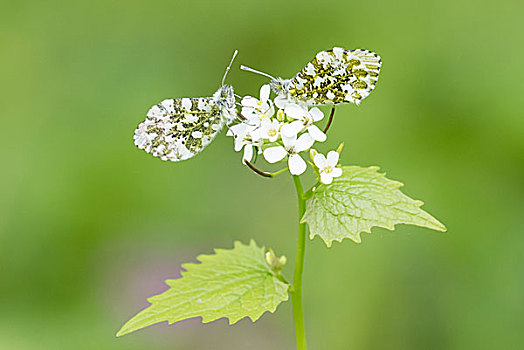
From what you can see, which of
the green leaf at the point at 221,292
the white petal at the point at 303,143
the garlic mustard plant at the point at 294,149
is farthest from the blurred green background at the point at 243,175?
the white petal at the point at 303,143

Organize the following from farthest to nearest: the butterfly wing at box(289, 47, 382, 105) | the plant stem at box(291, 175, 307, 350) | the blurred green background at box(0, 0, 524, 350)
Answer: the blurred green background at box(0, 0, 524, 350) → the plant stem at box(291, 175, 307, 350) → the butterfly wing at box(289, 47, 382, 105)

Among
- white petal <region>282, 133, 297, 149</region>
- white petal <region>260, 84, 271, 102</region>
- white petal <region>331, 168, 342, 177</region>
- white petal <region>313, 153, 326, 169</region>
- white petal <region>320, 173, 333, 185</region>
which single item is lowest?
white petal <region>320, 173, 333, 185</region>

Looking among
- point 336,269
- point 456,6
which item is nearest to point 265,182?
point 336,269

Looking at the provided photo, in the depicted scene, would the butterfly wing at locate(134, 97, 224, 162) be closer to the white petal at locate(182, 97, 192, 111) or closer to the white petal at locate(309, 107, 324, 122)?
the white petal at locate(182, 97, 192, 111)

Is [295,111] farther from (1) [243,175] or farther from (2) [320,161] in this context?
(1) [243,175]

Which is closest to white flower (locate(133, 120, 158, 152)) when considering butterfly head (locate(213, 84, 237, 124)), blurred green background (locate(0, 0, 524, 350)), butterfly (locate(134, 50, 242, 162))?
butterfly (locate(134, 50, 242, 162))

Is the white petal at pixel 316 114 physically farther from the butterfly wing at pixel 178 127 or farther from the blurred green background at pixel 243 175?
the blurred green background at pixel 243 175
